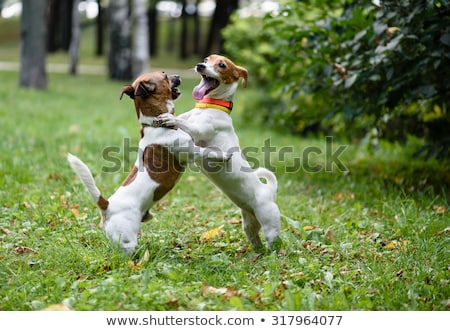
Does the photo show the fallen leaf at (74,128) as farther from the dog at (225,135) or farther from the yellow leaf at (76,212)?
the dog at (225,135)

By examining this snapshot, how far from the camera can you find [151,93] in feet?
12.3

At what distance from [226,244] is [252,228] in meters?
0.27

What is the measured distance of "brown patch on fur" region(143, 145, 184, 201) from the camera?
381 cm

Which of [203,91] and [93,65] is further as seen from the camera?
[93,65]

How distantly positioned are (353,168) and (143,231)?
3752 millimetres

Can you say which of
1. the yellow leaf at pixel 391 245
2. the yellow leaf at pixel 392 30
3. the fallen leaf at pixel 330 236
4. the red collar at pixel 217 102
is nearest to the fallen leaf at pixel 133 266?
the red collar at pixel 217 102

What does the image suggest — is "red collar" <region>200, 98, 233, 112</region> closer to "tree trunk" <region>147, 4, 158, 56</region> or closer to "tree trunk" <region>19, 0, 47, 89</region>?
"tree trunk" <region>19, 0, 47, 89</region>

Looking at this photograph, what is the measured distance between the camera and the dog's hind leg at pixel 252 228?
4.25m

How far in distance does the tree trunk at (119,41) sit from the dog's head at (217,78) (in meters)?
16.9

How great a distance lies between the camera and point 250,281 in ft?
11.8

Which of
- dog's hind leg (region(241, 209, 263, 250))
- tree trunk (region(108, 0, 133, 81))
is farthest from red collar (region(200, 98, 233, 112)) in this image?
tree trunk (region(108, 0, 133, 81))

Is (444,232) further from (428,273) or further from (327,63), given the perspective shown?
(327,63)

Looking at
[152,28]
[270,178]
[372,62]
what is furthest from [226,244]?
[152,28]

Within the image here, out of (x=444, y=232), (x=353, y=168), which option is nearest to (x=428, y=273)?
(x=444, y=232)
